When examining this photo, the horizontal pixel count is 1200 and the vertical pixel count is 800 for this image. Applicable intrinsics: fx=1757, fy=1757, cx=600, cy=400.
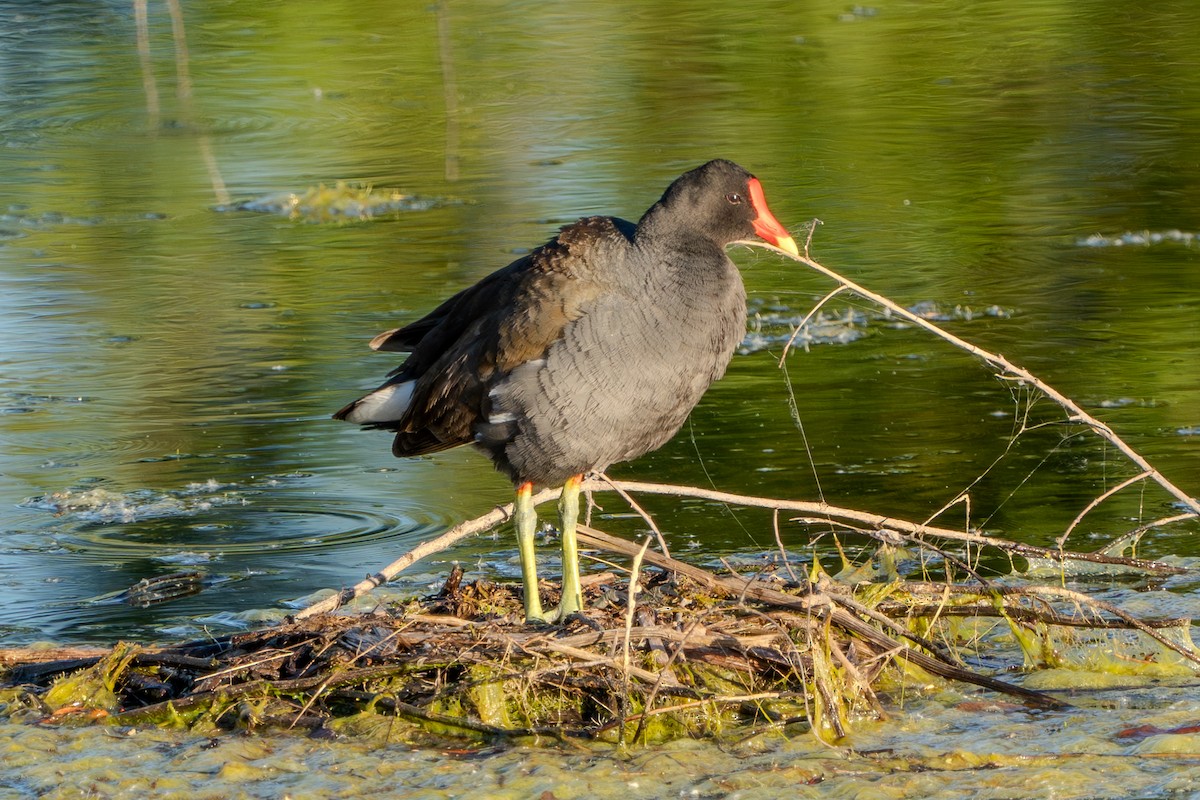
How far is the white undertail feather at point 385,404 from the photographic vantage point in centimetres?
486

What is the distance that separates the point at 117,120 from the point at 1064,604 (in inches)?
392

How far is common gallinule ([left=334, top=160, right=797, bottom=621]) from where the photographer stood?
168 inches

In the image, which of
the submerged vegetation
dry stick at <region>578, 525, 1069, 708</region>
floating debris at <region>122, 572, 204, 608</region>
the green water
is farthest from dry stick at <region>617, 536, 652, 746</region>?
floating debris at <region>122, 572, 204, 608</region>

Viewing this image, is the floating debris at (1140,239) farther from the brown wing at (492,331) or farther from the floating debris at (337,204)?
the brown wing at (492,331)

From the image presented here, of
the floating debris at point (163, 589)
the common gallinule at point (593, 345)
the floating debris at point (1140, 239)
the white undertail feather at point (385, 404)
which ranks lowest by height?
the floating debris at point (163, 589)

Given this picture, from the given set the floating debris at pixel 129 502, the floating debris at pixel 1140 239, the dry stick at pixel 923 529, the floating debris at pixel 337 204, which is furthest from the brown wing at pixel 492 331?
the floating debris at pixel 337 204

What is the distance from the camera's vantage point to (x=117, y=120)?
13.0 metres

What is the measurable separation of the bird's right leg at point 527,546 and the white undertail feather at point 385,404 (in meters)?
0.46

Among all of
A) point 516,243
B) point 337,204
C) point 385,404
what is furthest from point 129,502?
point 337,204

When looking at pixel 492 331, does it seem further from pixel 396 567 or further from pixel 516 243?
pixel 516 243

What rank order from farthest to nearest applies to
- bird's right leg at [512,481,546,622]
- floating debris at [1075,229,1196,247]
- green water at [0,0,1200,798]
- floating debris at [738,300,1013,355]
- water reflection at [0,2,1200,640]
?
floating debris at [1075,229,1196,247]
floating debris at [738,300,1013,355]
water reflection at [0,2,1200,640]
green water at [0,0,1200,798]
bird's right leg at [512,481,546,622]

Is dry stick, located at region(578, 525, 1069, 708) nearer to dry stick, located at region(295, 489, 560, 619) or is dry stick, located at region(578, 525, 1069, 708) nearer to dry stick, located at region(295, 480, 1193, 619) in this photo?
dry stick, located at region(295, 480, 1193, 619)

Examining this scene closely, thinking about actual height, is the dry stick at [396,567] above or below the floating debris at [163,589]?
above

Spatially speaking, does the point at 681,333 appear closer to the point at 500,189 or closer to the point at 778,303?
the point at 778,303
